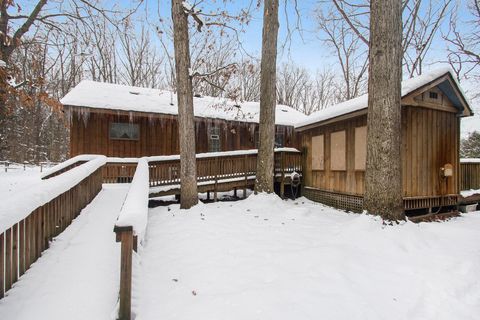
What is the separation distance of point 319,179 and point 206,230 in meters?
5.66

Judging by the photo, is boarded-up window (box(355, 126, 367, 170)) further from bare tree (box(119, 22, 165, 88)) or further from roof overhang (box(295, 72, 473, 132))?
bare tree (box(119, 22, 165, 88))

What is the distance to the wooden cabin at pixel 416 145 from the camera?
7437 mm

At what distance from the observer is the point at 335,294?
10.4 ft

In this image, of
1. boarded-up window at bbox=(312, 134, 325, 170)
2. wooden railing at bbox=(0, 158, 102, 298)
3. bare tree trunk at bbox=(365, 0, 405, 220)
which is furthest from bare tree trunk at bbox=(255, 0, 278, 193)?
wooden railing at bbox=(0, 158, 102, 298)

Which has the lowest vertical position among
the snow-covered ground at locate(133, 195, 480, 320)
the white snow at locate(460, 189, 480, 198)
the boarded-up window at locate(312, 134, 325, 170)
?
the snow-covered ground at locate(133, 195, 480, 320)

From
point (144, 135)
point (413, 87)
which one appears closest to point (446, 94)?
point (413, 87)

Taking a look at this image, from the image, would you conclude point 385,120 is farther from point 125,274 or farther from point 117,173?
point 117,173

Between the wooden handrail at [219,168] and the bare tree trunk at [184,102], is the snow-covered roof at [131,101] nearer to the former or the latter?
the wooden handrail at [219,168]

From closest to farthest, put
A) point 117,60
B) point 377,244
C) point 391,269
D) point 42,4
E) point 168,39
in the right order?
point 391,269, point 377,244, point 42,4, point 168,39, point 117,60

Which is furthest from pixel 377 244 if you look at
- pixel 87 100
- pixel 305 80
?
pixel 305 80

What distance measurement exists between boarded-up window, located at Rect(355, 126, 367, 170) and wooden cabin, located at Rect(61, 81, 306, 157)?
393 centimetres

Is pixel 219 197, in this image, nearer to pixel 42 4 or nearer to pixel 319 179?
pixel 319 179

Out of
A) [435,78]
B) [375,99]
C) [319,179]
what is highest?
[435,78]

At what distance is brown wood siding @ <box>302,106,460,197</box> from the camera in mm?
7461
